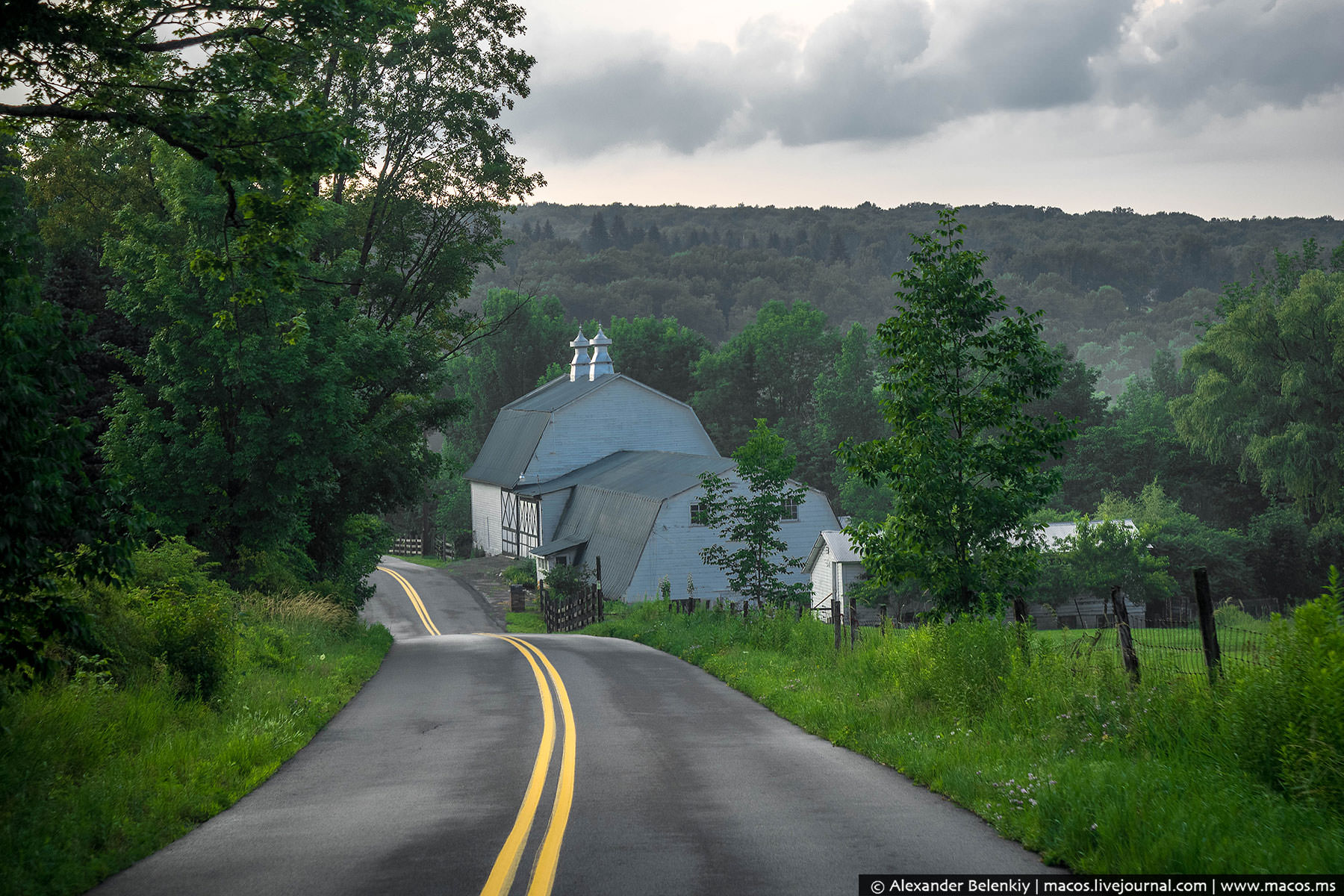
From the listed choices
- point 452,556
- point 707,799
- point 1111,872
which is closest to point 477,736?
point 707,799

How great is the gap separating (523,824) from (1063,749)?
4.63 meters

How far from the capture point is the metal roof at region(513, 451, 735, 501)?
4450 centimetres

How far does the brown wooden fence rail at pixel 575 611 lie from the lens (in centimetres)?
3606

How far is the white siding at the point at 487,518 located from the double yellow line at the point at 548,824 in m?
53.2

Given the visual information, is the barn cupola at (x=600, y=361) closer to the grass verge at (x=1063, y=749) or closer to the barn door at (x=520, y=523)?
the barn door at (x=520, y=523)

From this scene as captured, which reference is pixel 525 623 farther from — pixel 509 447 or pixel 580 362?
pixel 580 362

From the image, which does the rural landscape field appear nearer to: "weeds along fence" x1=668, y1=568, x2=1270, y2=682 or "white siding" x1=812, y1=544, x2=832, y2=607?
"weeds along fence" x1=668, y1=568, x2=1270, y2=682

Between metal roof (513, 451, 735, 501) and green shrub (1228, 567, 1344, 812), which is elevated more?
metal roof (513, 451, 735, 501)

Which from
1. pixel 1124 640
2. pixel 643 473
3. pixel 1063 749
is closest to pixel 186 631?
pixel 1063 749

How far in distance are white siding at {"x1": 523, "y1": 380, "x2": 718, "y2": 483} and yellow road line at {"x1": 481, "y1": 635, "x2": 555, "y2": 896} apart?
47.3 meters

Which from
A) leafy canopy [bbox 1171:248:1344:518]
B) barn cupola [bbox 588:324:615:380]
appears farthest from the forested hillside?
barn cupola [bbox 588:324:615:380]

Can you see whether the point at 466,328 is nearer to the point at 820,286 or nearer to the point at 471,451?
the point at 471,451

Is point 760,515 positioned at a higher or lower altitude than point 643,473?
lower

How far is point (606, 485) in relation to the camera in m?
51.1
